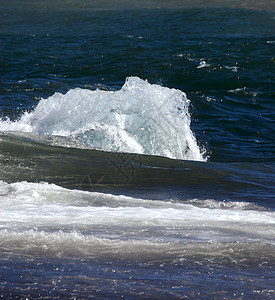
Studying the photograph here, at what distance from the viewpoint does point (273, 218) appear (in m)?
5.28

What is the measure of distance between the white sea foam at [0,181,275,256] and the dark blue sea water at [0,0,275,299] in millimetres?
18

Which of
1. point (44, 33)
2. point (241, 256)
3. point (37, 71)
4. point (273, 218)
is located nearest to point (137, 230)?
point (241, 256)

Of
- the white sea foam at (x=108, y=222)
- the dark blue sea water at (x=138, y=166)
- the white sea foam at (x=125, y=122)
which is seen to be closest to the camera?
the dark blue sea water at (x=138, y=166)

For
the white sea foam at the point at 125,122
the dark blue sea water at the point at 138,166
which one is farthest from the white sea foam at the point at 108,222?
the white sea foam at the point at 125,122

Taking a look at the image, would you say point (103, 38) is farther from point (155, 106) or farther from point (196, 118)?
point (155, 106)

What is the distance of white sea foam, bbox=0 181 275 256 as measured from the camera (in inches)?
163

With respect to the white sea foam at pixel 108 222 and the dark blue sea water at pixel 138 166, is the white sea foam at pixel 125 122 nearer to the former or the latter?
the dark blue sea water at pixel 138 166

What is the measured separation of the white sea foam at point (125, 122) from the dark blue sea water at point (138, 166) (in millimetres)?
24

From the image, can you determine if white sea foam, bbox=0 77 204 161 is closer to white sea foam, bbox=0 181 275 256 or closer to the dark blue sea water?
the dark blue sea water

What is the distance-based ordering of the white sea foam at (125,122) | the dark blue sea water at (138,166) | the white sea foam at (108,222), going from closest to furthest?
the dark blue sea water at (138,166) < the white sea foam at (108,222) < the white sea foam at (125,122)

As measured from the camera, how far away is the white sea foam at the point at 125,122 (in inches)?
360

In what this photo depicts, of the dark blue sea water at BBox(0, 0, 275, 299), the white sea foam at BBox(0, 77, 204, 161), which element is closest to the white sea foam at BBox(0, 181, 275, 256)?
the dark blue sea water at BBox(0, 0, 275, 299)

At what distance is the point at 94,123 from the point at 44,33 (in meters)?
14.0

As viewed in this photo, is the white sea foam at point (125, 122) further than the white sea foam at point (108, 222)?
Yes
